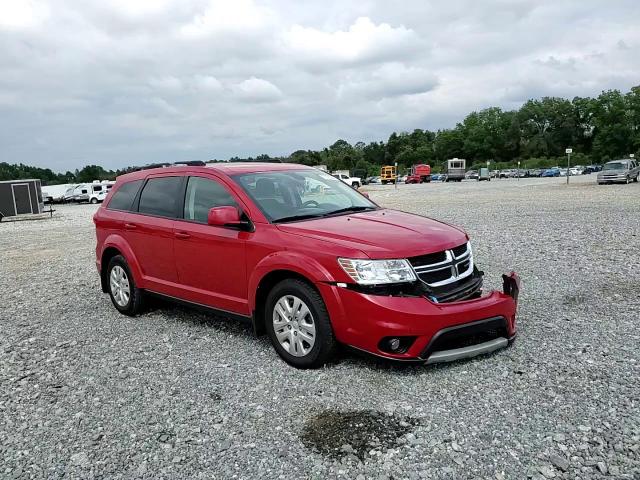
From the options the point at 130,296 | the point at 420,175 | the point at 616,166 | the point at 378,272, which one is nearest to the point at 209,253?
the point at 130,296

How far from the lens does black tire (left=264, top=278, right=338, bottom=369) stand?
14.2ft

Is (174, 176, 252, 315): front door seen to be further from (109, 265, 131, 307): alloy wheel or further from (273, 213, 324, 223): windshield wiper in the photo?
(109, 265, 131, 307): alloy wheel

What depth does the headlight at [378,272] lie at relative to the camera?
417 cm

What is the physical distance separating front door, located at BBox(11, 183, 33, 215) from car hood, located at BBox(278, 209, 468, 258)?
29.3 meters

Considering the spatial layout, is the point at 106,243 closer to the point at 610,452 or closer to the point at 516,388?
the point at 516,388

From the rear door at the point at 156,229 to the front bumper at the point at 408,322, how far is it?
225 centimetres

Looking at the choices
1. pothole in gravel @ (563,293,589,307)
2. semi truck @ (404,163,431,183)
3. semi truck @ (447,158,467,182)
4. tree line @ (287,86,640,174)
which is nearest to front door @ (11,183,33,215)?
pothole in gravel @ (563,293,589,307)

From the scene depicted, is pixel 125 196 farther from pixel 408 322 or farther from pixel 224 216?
pixel 408 322

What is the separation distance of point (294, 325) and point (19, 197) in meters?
29.8

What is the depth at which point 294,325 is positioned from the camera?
457 centimetres

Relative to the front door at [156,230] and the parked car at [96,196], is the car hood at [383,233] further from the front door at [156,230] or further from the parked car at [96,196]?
the parked car at [96,196]

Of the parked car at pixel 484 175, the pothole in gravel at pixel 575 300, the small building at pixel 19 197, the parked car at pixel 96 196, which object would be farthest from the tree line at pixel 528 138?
the pothole in gravel at pixel 575 300

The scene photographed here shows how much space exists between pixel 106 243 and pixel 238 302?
101 inches

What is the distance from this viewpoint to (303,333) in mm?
4512
